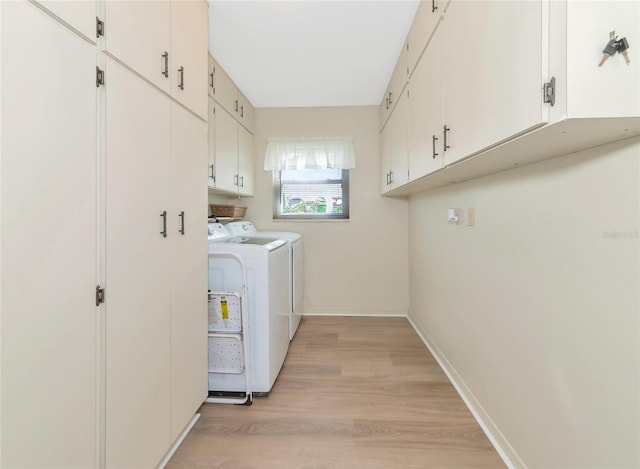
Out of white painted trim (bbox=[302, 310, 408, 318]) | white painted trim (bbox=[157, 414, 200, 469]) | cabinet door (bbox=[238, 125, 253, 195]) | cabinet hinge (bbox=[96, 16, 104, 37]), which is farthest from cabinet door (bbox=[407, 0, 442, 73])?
white painted trim (bbox=[302, 310, 408, 318])

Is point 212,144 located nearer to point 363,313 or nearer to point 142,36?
point 142,36

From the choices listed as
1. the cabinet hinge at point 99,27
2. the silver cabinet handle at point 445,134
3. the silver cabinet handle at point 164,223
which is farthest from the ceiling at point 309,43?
the silver cabinet handle at point 164,223

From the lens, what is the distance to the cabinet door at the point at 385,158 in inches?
122

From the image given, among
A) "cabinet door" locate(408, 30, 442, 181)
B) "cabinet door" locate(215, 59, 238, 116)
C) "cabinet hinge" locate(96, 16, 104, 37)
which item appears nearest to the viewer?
"cabinet hinge" locate(96, 16, 104, 37)

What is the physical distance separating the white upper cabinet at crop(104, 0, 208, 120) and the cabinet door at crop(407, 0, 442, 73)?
1.19m

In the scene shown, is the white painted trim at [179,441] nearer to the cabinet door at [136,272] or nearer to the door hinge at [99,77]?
the cabinet door at [136,272]

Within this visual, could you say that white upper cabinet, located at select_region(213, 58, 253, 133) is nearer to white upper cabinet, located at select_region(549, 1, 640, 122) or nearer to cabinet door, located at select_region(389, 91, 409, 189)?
cabinet door, located at select_region(389, 91, 409, 189)

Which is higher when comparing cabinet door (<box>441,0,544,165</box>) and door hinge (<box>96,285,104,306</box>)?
cabinet door (<box>441,0,544,165</box>)

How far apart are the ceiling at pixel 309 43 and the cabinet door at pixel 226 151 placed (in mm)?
401

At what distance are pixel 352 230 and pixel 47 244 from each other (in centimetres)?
308

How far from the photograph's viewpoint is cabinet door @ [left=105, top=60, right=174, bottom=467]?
3.59 feet

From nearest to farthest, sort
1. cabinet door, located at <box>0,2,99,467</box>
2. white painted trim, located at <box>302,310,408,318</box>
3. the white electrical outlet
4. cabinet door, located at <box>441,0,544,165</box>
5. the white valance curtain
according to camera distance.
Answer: cabinet door, located at <box>0,2,99,467</box> → cabinet door, located at <box>441,0,544,165</box> → the white electrical outlet → the white valance curtain → white painted trim, located at <box>302,310,408,318</box>

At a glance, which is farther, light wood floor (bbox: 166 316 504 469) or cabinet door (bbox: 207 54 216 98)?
cabinet door (bbox: 207 54 216 98)

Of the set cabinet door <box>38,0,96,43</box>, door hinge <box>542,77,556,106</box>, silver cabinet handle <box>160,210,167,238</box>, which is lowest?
silver cabinet handle <box>160,210,167,238</box>
